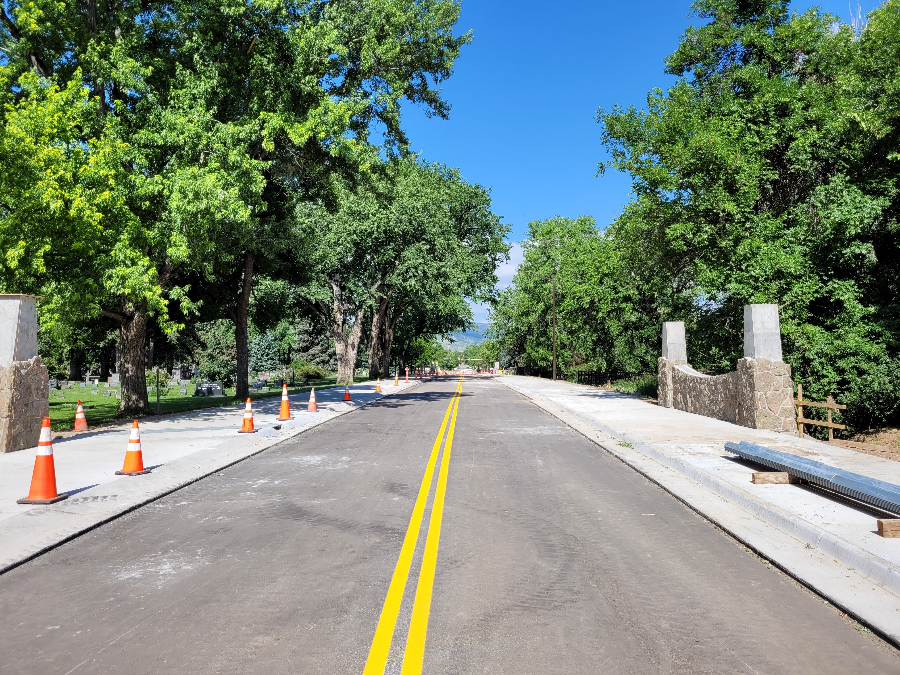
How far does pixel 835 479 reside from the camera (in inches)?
275

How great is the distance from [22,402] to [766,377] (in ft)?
50.4

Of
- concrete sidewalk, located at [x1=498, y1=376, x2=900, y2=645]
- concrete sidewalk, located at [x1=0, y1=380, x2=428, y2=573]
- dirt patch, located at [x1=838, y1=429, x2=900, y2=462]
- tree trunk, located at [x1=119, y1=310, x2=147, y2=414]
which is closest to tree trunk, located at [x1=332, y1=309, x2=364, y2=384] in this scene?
tree trunk, located at [x1=119, y1=310, x2=147, y2=414]

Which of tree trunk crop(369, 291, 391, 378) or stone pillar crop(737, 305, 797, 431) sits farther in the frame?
tree trunk crop(369, 291, 391, 378)

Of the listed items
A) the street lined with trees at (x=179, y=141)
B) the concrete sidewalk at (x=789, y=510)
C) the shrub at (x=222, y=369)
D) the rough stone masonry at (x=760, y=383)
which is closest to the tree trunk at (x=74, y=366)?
the shrub at (x=222, y=369)

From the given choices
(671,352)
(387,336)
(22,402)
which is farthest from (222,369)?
(22,402)

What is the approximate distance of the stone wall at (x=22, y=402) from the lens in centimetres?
1145

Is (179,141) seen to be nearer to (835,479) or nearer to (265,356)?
(835,479)

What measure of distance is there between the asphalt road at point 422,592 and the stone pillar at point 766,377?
6887 mm

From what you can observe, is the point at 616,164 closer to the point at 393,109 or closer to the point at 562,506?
the point at 393,109

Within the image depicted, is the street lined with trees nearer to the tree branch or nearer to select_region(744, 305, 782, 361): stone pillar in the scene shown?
the tree branch

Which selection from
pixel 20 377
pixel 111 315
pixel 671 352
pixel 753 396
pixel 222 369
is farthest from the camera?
pixel 222 369

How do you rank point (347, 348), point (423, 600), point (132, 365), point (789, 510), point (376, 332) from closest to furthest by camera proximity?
point (423, 600), point (789, 510), point (132, 365), point (347, 348), point (376, 332)

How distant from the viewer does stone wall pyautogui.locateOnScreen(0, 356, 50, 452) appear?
37.6 ft

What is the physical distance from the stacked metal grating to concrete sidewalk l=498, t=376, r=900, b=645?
0.78 feet
